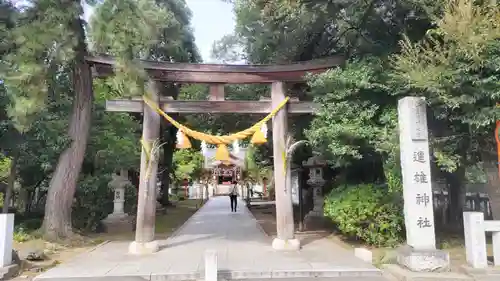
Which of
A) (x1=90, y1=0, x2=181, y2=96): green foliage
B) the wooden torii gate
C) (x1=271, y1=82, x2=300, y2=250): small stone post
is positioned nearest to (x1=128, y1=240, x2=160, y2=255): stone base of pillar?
the wooden torii gate

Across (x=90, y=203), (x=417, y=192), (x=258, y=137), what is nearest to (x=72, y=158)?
(x=90, y=203)

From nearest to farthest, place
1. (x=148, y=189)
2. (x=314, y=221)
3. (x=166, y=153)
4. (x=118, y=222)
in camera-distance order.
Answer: (x=148, y=189), (x=314, y=221), (x=118, y=222), (x=166, y=153)

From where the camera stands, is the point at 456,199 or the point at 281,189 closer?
the point at 281,189

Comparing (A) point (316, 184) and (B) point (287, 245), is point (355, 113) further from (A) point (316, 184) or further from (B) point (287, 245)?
(A) point (316, 184)

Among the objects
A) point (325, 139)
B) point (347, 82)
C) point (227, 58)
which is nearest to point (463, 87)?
point (347, 82)

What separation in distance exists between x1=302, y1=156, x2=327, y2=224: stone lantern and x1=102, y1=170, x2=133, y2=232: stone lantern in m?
7.97

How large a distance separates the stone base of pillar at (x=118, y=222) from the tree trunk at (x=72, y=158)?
4.00 meters

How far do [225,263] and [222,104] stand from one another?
4.79 m

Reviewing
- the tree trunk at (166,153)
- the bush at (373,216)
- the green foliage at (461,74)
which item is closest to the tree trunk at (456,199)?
the bush at (373,216)

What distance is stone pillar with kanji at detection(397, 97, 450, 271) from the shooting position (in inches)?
308

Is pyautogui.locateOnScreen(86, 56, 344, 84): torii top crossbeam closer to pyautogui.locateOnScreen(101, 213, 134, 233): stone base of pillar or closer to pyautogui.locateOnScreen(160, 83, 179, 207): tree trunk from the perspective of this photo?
pyautogui.locateOnScreen(101, 213, 134, 233): stone base of pillar

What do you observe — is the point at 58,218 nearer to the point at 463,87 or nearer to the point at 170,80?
the point at 170,80

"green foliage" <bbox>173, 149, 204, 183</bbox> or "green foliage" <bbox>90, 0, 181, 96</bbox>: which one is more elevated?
"green foliage" <bbox>90, 0, 181, 96</bbox>

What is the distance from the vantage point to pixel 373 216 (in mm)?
10125
